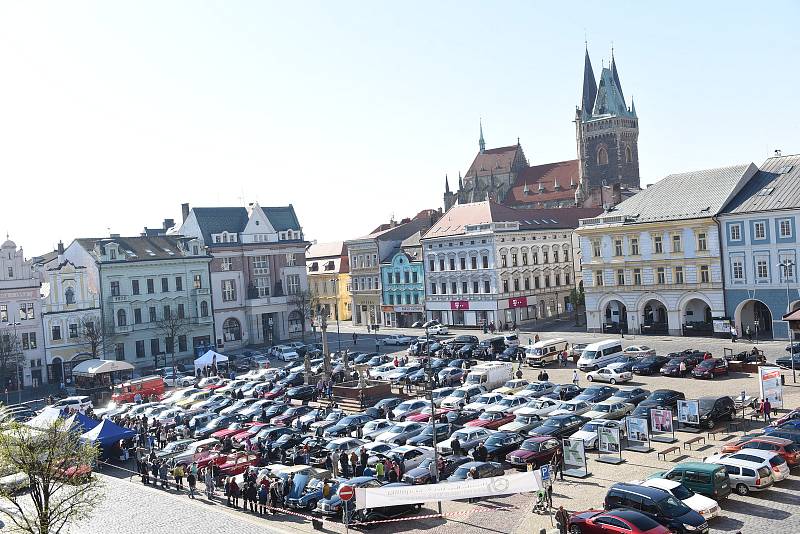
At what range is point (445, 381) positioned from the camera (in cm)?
5181

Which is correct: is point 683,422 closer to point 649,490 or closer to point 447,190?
point 649,490

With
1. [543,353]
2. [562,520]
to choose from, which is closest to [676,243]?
[543,353]

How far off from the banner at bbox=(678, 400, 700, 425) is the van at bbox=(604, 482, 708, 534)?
38.8ft

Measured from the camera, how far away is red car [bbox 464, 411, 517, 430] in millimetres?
38344

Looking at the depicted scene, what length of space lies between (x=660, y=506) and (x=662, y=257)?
4469cm

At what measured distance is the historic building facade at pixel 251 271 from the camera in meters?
82.1

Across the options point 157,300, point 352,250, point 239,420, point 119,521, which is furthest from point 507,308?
point 119,521

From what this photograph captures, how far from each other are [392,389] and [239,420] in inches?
440

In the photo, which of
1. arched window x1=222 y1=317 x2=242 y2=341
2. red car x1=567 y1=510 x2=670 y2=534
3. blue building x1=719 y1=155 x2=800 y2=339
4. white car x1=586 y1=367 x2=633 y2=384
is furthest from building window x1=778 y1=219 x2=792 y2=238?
arched window x1=222 y1=317 x2=242 y2=341

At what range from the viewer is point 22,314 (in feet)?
218

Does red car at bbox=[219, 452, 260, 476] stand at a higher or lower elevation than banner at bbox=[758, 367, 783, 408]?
lower

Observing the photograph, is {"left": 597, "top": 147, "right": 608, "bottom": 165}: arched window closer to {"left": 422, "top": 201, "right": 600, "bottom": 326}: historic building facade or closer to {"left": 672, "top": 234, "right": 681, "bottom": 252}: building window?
{"left": 422, "top": 201, "right": 600, "bottom": 326}: historic building facade

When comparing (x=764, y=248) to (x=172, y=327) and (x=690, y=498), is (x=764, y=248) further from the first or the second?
(x=172, y=327)

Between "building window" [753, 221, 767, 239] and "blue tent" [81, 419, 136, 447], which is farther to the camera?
"building window" [753, 221, 767, 239]
